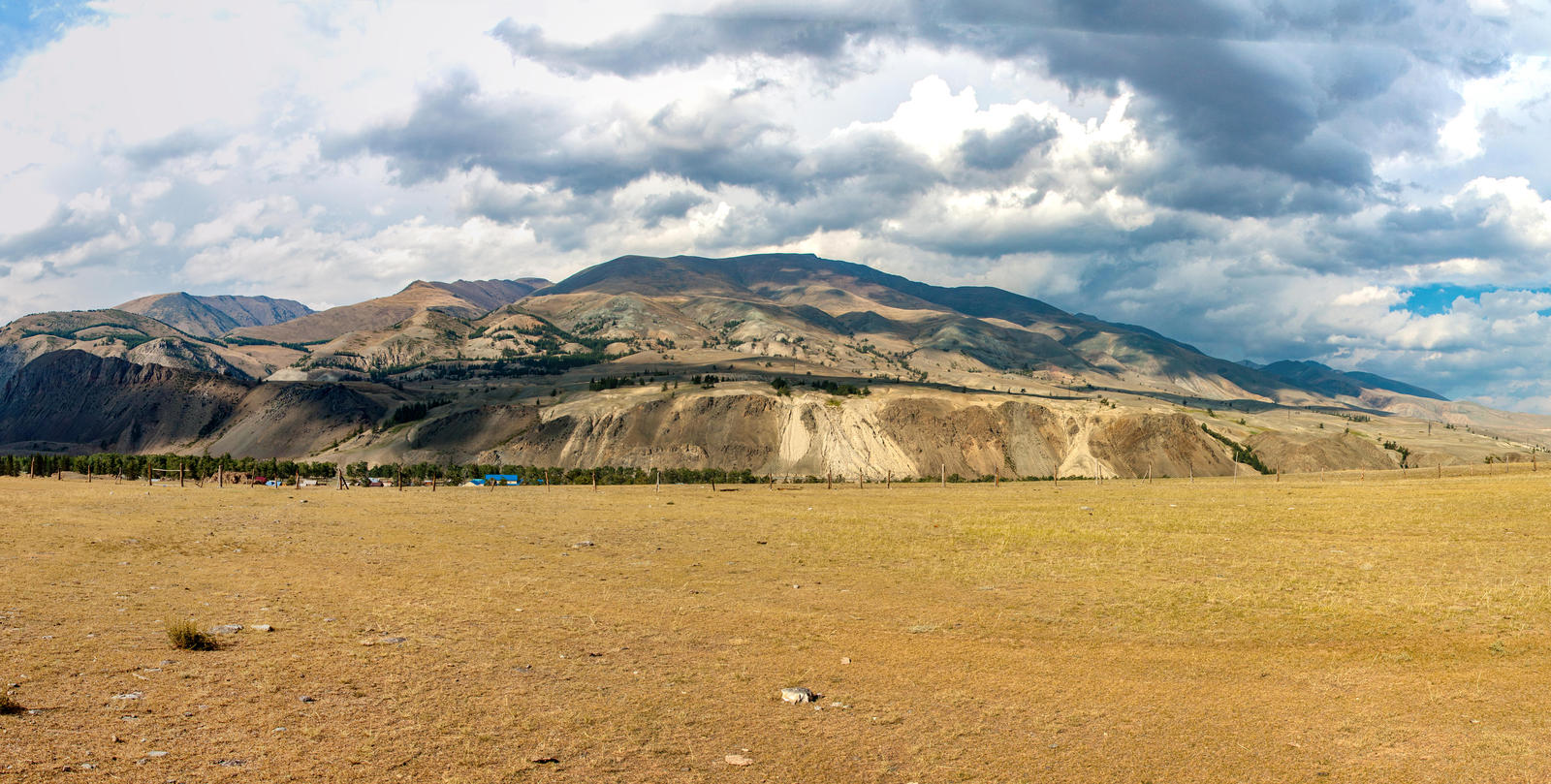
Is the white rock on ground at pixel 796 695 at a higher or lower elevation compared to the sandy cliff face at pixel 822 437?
lower

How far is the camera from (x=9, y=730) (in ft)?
34.3

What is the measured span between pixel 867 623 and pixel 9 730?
1535cm

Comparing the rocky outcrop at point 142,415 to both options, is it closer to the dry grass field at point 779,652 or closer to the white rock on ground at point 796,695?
the dry grass field at point 779,652

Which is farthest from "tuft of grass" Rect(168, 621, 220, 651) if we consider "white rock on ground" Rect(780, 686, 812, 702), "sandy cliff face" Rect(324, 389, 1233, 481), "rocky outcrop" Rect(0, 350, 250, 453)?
"rocky outcrop" Rect(0, 350, 250, 453)

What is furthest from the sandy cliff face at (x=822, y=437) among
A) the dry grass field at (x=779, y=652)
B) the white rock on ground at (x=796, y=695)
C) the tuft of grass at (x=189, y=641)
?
the tuft of grass at (x=189, y=641)

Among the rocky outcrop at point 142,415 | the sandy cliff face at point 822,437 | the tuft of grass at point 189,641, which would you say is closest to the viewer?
the tuft of grass at point 189,641

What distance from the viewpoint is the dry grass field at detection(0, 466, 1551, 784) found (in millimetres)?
11258

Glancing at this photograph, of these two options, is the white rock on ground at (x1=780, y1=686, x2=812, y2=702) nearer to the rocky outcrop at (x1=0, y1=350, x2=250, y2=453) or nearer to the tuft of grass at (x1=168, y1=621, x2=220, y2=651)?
the tuft of grass at (x1=168, y1=621, x2=220, y2=651)

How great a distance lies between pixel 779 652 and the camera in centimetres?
1719

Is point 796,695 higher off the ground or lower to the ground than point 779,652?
higher

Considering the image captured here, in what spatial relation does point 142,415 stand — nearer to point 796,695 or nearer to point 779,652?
point 779,652

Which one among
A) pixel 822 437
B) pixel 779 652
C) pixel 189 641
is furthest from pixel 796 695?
pixel 822 437

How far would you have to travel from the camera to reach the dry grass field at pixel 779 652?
443 inches

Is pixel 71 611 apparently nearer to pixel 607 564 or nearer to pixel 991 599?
pixel 607 564
